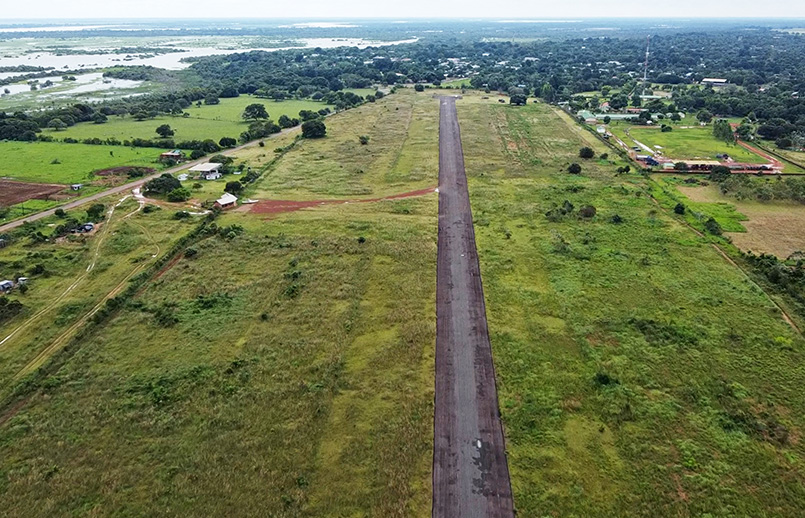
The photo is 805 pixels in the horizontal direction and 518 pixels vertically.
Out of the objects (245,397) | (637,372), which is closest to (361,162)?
(245,397)

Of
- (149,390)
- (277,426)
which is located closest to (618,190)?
(277,426)

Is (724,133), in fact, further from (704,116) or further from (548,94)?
(548,94)

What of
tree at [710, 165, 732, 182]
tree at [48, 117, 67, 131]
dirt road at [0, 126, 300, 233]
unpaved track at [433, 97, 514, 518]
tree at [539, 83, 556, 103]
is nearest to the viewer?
unpaved track at [433, 97, 514, 518]

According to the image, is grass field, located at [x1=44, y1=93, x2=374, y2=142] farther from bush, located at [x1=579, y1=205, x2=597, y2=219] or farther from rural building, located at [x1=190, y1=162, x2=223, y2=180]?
bush, located at [x1=579, y1=205, x2=597, y2=219]

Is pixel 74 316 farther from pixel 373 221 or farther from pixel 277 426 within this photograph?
pixel 373 221

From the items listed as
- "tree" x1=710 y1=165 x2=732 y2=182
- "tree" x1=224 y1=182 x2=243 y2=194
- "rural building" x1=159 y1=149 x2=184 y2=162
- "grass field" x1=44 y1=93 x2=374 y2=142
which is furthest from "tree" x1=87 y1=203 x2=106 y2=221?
"tree" x1=710 y1=165 x2=732 y2=182
